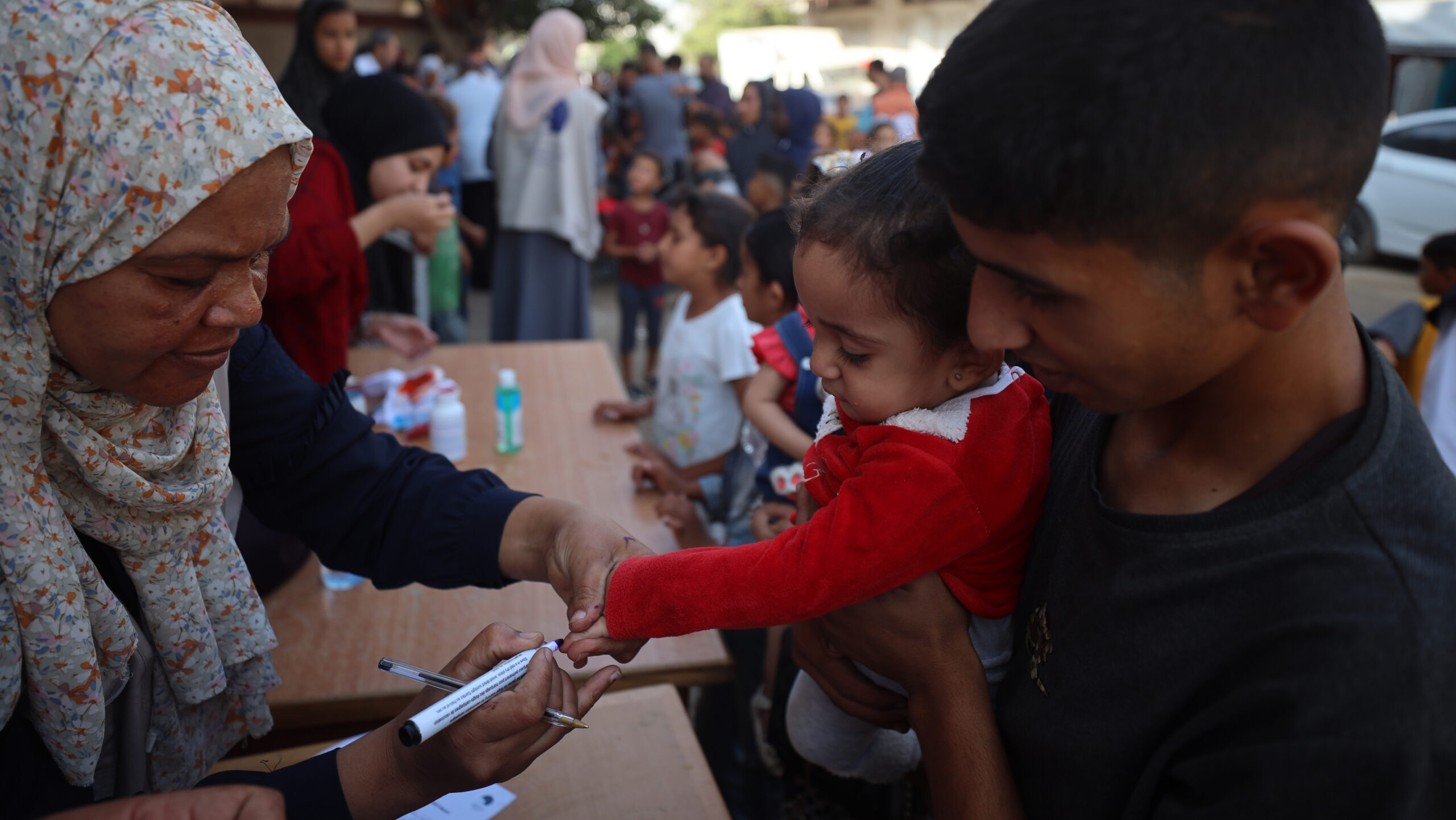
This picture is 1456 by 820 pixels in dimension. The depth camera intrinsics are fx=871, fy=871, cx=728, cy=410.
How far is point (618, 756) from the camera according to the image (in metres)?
1.58

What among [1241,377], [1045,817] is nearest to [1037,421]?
[1241,377]

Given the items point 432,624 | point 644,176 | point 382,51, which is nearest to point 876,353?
point 432,624

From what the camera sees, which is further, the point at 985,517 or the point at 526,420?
the point at 526,420

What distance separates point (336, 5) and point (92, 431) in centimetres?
393

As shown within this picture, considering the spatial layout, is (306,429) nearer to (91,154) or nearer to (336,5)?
(91,154)

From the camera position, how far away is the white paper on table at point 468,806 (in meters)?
1.44

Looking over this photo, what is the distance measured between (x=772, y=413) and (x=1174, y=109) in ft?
6.43

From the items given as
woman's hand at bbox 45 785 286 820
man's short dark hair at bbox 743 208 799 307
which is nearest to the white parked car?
man's short dark hair at bbox 743 208 799 307

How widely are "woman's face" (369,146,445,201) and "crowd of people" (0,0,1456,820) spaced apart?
214cm

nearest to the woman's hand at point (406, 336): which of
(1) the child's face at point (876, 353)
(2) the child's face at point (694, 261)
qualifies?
(2) the child's face at point (694, 261)

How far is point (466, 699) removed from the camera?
1163mm

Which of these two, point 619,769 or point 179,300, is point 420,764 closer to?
point 619,769

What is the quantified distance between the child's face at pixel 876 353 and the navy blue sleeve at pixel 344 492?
734 millimetres

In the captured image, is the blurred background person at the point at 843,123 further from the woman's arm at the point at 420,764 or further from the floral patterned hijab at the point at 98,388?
the woman's arm at the point at 420,764
